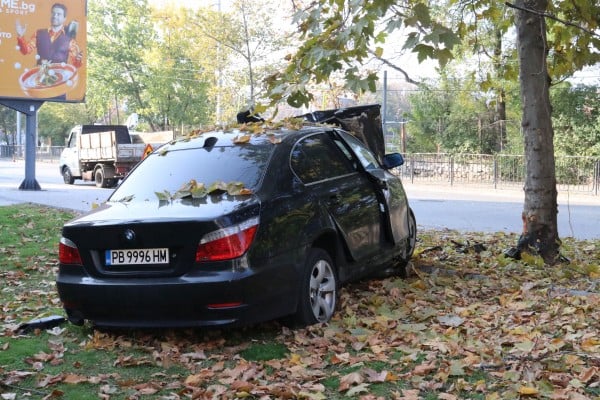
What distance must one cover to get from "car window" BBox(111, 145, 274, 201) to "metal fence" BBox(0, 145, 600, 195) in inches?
794

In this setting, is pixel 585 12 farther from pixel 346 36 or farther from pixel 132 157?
→ pixel 132 157

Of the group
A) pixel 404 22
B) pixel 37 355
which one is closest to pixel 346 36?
pixel 404 22

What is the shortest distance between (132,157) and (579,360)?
24183 millimetres

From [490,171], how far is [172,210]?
934 inches

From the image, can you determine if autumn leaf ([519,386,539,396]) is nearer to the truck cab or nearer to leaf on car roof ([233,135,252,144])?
leaf on car roof ([233,135,252,144])

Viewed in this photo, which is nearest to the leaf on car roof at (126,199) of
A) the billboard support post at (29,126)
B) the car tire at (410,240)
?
the car tire at (410,240)

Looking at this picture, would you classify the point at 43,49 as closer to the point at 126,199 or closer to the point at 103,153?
the point at 103,153

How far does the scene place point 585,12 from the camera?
7691 mm

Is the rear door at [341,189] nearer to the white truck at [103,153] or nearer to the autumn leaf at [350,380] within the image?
the autumn leaf at [350,380]

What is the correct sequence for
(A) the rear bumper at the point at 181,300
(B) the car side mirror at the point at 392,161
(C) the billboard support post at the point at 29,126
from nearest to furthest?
(A) the rear bumper at the point at 181,300 → (B) the car side mirror at the point at 392,161 → (C) the billboard support post at the point at 29,126

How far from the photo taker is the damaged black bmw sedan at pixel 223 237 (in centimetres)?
438

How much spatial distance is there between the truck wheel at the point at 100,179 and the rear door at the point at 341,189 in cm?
2210

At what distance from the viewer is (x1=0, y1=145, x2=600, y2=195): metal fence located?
23719 millimetres

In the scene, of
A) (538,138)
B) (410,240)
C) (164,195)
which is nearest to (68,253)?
(164,195)
